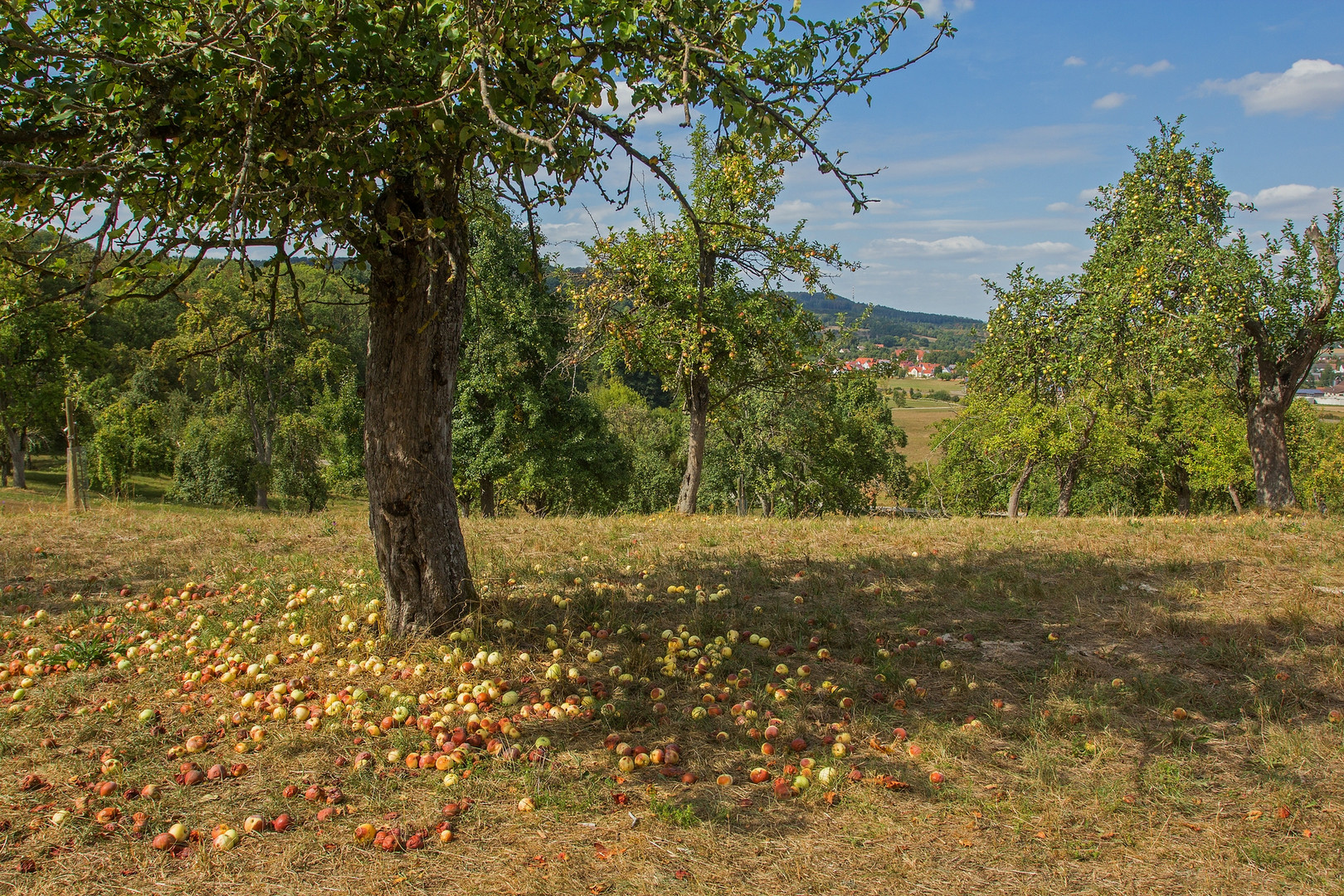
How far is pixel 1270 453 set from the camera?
1441 cm

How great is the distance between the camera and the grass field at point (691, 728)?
348 centimetres

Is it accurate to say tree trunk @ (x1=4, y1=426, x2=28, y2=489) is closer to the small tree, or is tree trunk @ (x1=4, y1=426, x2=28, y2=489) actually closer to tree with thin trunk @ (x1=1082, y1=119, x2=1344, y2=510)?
the small tree

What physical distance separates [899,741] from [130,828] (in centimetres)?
419

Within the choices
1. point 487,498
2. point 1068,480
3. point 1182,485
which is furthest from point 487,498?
point 1182,485

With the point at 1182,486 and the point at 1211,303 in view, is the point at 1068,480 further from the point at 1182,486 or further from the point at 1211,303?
the point at 1211,303

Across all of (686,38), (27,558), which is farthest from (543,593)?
(27,558)

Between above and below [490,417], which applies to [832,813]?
below

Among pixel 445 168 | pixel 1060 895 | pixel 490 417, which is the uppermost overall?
pixel 445 168

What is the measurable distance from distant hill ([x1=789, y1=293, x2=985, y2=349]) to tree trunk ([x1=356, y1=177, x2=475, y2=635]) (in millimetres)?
9387

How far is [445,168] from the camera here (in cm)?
486

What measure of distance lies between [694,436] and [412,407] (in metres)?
10.2

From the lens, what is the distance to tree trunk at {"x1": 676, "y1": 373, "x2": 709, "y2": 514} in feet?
48.6

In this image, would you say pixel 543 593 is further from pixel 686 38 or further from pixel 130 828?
pixel 686 38

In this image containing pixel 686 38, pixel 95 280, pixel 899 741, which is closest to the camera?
pixel 95 280
